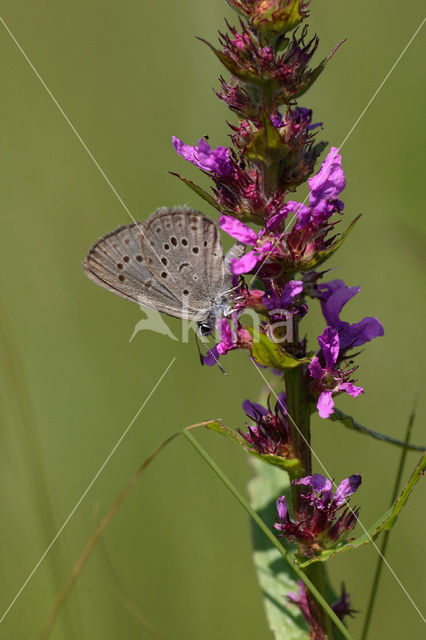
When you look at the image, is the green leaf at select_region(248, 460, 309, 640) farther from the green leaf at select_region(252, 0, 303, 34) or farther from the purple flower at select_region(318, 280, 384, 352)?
the green leaf at select_region(252, 0, 303, 34)

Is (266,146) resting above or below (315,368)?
above

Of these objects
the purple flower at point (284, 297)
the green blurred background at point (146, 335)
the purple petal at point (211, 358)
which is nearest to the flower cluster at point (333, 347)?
the purple flower at point (284, 297)

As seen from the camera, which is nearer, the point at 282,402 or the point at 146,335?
the point at 282,402

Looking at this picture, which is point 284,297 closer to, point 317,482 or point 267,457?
point 267,457

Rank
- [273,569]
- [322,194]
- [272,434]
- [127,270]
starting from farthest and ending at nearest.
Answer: [127,270]
[273,569]
[272,434]
[322,194]

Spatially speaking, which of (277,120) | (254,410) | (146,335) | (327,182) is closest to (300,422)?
(254,410)

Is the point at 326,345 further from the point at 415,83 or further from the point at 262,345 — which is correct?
the point at 415,83

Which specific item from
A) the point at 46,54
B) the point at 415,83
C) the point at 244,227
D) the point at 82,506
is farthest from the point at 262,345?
the point at 46,54
